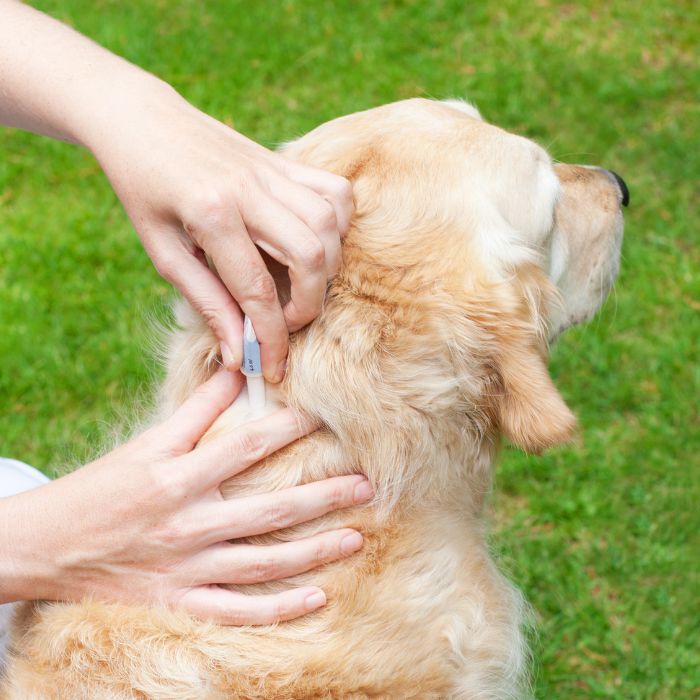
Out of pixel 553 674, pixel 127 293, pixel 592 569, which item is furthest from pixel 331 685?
pixel 127 293

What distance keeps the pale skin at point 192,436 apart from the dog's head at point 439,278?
0.34ft

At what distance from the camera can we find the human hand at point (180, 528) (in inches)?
79.4

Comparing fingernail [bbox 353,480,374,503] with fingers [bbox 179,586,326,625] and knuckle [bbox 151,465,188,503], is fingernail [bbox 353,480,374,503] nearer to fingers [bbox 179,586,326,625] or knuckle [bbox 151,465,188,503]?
fingers [bbox 179,586,326,625]

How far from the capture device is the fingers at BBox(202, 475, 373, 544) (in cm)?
204

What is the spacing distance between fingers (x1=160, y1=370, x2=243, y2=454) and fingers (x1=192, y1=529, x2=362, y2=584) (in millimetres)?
255

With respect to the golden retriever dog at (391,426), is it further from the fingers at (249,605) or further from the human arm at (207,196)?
the human arm at (207,196)

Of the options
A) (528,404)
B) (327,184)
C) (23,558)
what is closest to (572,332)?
(528,404)

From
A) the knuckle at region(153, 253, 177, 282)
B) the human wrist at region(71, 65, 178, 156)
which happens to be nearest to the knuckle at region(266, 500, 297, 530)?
the knuckle at region(153, 253, 177, 282)

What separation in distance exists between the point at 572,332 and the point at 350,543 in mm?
2813

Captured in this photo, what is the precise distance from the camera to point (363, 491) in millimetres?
2102

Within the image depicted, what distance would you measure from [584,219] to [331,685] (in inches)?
56.4

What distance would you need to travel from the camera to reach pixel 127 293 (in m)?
4.87

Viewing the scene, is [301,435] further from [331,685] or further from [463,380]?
[331,685]

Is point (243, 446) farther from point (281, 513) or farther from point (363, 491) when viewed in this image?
point (363, 491)
